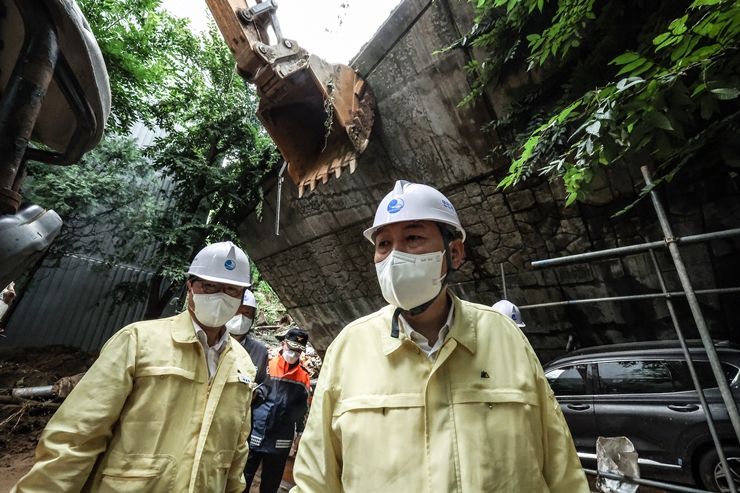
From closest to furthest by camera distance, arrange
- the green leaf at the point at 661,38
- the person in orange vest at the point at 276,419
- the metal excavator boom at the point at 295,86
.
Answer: the green leaf at the point at 661,38 → the person in orange vest at the point at 276,419 → the metal excavator boom at the point at 295,86

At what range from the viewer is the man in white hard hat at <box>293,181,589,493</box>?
103cm

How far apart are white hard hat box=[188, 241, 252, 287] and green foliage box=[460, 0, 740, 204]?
2.06 metres

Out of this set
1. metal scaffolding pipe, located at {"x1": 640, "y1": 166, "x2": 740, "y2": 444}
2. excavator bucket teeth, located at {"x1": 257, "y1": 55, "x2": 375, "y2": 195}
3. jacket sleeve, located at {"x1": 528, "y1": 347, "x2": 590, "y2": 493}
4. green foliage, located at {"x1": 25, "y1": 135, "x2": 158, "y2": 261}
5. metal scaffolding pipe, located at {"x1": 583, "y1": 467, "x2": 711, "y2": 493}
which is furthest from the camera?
green foliage, located at {"x1": 25, "y1": 135, "x2": 158, "y2": 261}

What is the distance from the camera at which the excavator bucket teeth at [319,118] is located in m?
4.66

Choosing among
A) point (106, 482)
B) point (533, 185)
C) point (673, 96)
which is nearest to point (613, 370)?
point (533, 185)

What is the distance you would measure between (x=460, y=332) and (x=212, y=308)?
148cm

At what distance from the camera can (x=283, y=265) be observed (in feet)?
26.3

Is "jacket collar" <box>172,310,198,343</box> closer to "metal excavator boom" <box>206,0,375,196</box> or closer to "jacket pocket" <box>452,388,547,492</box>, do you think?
"jacket pocket" <box>452,388,547,492</box>

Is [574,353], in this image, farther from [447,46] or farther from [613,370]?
[447,46]

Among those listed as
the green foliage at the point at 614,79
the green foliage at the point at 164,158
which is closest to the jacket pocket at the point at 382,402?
the green foliage at the point at 614,79

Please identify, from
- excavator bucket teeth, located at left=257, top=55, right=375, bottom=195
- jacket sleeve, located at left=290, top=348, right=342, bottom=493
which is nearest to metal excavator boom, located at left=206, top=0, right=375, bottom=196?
excavator bucket teeth, located at left=257, top=55, right=375, bottom=195

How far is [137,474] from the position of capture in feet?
4.65

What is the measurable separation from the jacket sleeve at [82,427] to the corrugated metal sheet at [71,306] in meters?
8.65

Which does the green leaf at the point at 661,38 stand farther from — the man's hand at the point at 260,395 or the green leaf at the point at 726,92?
the man's hand at the point at 260,395
